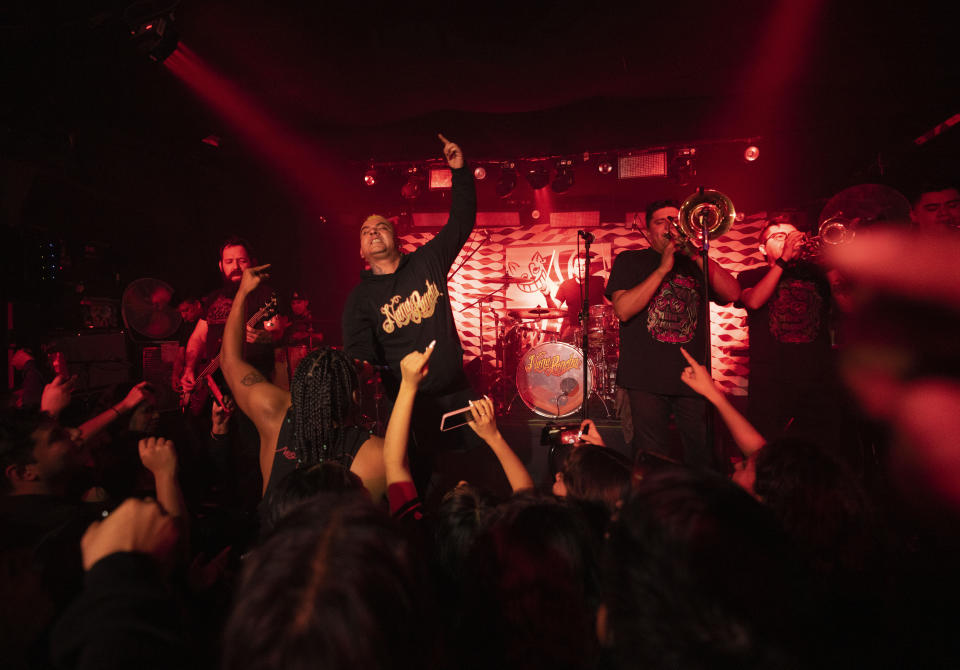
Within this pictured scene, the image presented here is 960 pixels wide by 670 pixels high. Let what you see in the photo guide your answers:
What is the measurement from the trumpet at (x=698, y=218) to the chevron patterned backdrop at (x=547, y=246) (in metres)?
6.02

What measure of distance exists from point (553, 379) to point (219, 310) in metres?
3.94

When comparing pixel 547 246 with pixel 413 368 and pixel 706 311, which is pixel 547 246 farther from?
pixel 413 368

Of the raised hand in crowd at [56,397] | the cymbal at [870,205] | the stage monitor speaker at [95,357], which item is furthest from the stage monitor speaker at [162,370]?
the cymbal at [870,205]

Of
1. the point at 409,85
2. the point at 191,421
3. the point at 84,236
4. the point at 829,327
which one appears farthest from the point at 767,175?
the point at 84,236

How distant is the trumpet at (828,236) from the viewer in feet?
13.8

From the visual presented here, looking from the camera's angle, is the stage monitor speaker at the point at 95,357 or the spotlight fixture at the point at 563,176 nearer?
the stage monitor speaker at the point at 95,357

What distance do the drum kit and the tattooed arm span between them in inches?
131

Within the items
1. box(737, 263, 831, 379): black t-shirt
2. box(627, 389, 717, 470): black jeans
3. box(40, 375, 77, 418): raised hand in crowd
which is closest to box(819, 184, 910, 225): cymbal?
box(737, 263, 831, 379): black t-shirt

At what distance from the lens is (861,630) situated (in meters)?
1.40

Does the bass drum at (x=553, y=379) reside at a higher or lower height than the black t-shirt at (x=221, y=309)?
lower

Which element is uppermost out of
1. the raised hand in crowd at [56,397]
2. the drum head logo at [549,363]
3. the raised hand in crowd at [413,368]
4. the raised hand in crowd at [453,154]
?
the raised hand in crowd at [453,154]

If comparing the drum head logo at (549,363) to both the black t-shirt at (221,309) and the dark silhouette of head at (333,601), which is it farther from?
the dark silhouette of head at (333,601)

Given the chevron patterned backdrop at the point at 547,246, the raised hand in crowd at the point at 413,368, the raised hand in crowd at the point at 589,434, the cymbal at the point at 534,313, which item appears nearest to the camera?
the raised hand in crowd at the point at 413,368

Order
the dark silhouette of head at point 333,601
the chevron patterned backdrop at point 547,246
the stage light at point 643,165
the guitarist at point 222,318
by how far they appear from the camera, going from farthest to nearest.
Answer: the chevron patterned backdrop at point 547,246 → the stage light at point 643,165 → the guitarist at point 222,318 → the dark silhouette of head at point 333,601
